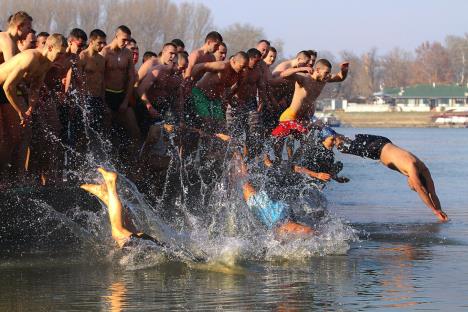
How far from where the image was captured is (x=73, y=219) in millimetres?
11336

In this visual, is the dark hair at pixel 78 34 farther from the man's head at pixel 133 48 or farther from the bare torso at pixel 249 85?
the bare torso at pixel 249 85

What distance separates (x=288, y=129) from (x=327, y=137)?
1028 mm

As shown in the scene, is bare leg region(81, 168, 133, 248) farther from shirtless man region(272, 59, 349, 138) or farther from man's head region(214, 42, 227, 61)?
man's head region(214, 42, 227, 61)

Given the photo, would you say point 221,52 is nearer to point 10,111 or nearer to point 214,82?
point 214,82

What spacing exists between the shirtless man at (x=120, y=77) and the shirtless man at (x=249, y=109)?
6.70 ft

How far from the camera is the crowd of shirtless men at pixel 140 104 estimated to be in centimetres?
1130

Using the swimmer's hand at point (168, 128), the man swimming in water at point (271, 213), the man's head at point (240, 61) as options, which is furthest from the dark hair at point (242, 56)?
the man swimming in water at point (271, 213)

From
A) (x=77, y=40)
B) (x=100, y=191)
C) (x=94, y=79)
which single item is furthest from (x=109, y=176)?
(x=94, y=79)

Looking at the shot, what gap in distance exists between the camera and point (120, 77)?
13445mm

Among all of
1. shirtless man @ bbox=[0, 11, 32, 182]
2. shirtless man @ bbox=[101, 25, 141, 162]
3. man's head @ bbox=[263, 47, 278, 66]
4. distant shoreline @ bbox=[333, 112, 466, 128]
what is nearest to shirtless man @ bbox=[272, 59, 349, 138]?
man's head @ bbox=[263, 47, 278, 66]

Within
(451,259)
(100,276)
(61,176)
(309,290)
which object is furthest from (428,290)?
(61,176)

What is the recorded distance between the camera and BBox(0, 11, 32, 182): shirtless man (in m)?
11.2

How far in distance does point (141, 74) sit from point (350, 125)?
227 ft

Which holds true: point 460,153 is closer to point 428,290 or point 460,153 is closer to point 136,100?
point 136,100
